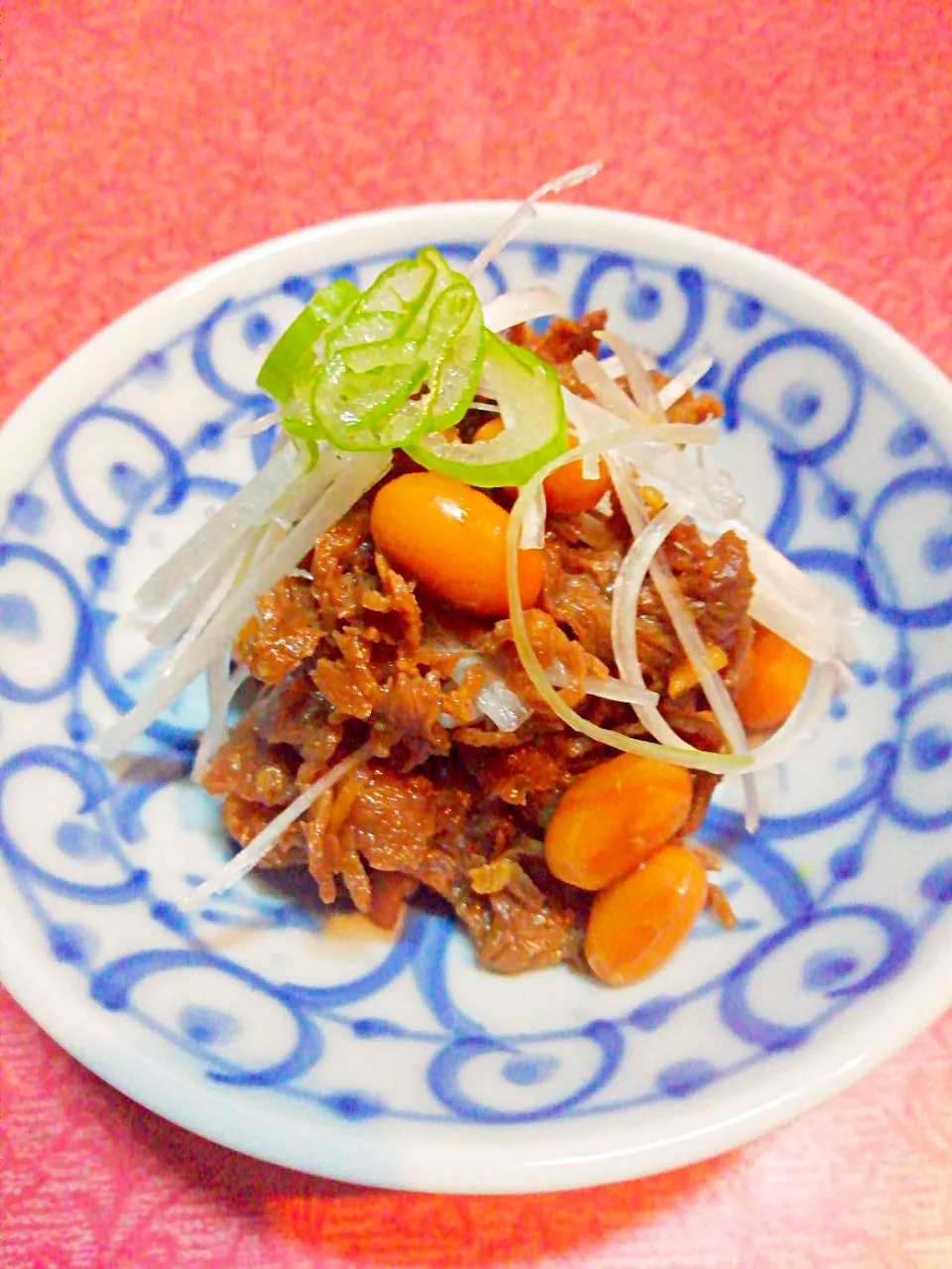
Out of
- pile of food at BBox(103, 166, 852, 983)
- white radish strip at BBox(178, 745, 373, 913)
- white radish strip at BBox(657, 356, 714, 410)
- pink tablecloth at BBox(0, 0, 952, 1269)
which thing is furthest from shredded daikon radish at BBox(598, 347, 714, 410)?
pink tablecloth at BBox(0, 0, 952, 1269)

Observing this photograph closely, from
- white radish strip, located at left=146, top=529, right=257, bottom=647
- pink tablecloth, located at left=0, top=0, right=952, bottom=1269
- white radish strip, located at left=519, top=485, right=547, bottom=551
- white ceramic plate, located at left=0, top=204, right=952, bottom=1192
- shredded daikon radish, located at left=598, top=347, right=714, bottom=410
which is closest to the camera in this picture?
white ceramic plate, located at left=0, top=204, right=952, bottom=1192

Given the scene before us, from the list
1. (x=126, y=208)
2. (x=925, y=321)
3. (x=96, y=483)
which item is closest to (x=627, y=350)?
(x=96, y=483)

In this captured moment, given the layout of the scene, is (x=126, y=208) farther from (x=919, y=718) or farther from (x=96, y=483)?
(x=919, y=718)

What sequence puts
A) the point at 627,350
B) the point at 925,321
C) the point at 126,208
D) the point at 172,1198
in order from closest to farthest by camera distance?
the point at 172,1198, the point at 627,350, the point at 925,321, the point at 126,208

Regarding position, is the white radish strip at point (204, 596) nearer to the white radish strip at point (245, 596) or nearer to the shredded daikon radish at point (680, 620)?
the white radish strip at point (245, 596)

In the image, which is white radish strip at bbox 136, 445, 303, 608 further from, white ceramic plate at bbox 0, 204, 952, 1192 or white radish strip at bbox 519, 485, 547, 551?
white radish strip at bbox 519, 485, 547, 551
